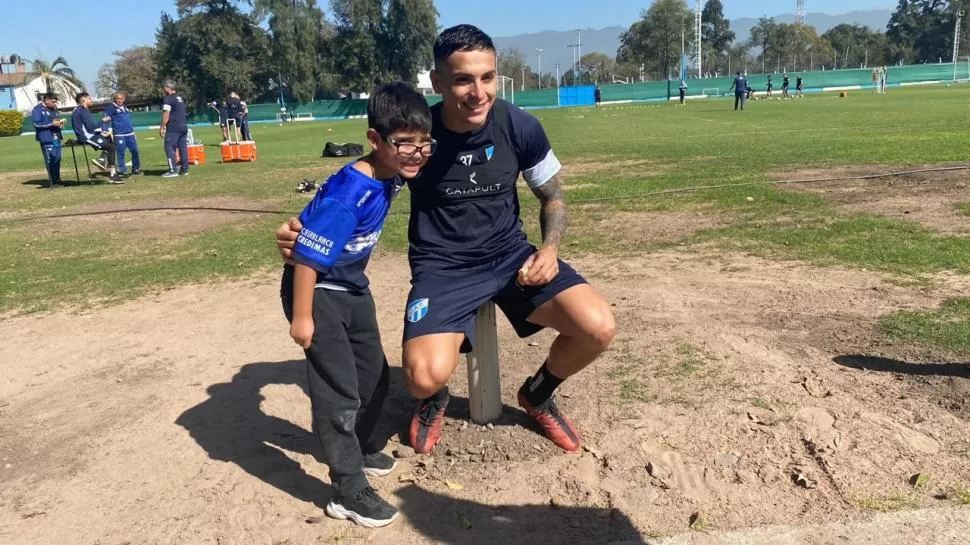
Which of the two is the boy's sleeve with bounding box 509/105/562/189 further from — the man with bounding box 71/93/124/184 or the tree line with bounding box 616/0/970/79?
the tree line with bounding box 616/0/970/79

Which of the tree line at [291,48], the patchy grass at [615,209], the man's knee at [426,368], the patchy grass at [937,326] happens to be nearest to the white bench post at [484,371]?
the man's knee at [426,368]

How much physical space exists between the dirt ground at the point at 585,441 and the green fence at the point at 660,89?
56.1 m

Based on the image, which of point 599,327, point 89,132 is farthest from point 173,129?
point 599,327

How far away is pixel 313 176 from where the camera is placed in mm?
16094

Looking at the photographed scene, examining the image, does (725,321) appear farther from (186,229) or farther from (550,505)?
(186,229)

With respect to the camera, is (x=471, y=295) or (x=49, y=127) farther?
(x=49, y=127)

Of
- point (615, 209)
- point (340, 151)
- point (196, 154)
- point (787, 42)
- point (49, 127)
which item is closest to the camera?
point (615, 209)

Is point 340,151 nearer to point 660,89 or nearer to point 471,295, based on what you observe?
point 471,295

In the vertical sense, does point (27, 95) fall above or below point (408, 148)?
above

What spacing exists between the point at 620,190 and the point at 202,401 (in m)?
8.19

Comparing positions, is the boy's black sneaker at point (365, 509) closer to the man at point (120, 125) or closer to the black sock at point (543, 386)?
the black sock at point (543, 386)

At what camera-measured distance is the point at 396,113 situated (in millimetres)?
2994

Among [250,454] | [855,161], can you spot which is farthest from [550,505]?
[855,161]

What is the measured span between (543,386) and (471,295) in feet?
1.99
